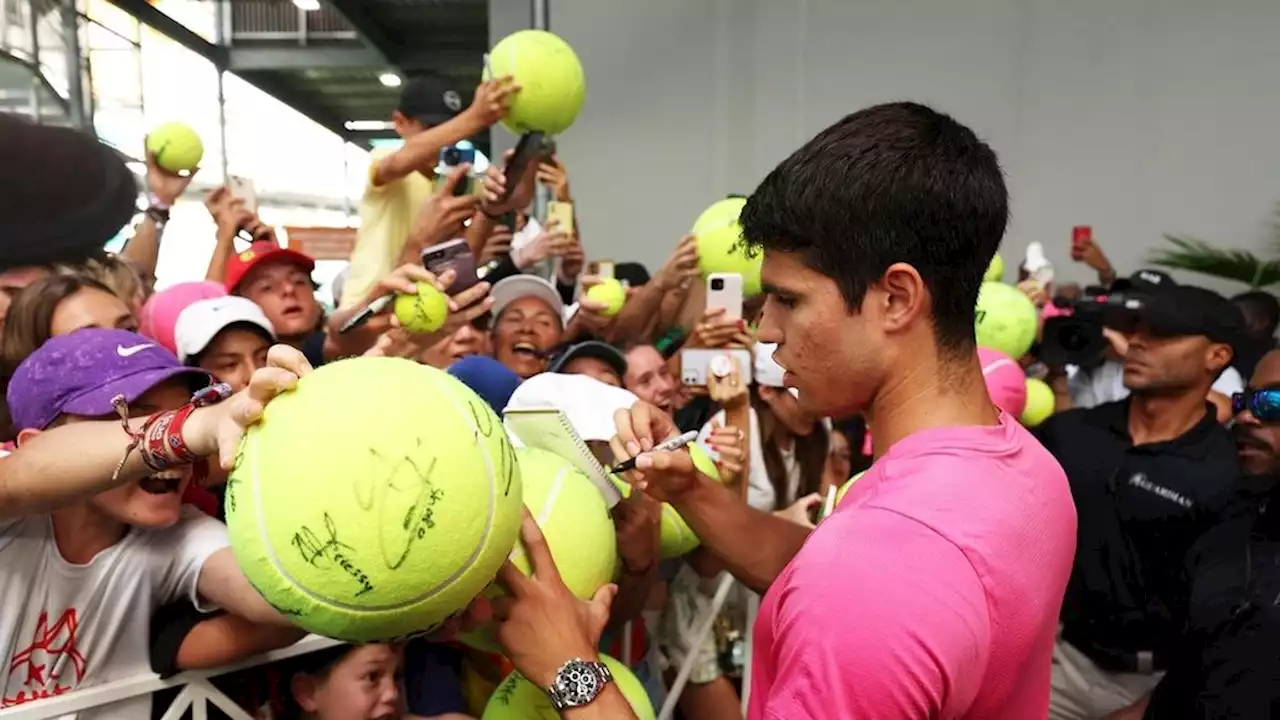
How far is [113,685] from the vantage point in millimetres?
1447

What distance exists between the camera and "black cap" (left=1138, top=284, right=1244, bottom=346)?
2.69m

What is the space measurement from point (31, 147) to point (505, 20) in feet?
9.26

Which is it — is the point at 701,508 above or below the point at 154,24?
below

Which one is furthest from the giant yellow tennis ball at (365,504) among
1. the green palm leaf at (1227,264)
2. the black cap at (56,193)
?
the green palm leaf at (1227,264)

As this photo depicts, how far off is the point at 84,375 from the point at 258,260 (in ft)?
4.24

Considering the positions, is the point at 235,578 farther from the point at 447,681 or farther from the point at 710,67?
the point at 710,67

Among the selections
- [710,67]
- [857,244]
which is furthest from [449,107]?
[710,67]

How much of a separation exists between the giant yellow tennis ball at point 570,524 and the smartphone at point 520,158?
1.64 metres

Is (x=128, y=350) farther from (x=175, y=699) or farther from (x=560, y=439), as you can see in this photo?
(x=560, y=439)

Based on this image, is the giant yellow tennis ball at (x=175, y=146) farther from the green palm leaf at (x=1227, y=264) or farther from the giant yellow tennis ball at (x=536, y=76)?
the green palm leaf at (x=1227, y=264)

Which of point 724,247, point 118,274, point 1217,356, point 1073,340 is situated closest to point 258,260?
point 118,274

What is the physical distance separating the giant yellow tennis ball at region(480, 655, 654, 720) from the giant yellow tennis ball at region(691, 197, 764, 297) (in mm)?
1694

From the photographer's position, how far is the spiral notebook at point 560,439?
4.65 feet

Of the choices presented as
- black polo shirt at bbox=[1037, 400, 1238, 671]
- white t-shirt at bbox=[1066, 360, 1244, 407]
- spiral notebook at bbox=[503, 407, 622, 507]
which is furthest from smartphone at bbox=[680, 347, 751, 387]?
white t-shirt at bbox=[1066, 360, 1244, 407]
